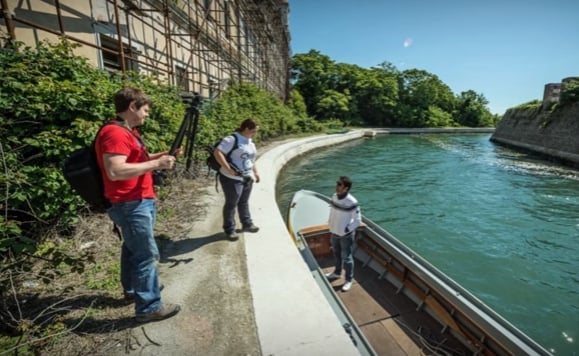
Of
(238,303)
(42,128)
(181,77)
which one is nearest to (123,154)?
(238,303)

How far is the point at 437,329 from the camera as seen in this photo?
3.19m

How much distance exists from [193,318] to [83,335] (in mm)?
790

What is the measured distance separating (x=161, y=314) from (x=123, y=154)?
1.38 metres

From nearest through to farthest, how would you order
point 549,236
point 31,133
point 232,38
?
1. point 31,133
2. point 549,236
3. point 232,38

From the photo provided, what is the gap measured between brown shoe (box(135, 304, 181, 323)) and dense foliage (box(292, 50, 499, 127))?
124ft

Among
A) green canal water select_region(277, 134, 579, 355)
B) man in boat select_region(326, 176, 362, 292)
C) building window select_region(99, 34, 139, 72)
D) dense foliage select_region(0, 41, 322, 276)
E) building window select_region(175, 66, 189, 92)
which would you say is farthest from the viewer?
building window select_region(175, 66, 189, 92)

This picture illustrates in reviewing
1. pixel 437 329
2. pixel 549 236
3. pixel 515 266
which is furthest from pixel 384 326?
pixel 549 236

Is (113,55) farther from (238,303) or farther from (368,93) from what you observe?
(368,93)

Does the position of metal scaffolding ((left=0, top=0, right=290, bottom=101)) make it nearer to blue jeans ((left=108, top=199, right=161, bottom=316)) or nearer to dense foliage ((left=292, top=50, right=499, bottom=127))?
blue jeans ((left=108, top=199, right=161, bottom=316))

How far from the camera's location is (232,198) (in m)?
3.66

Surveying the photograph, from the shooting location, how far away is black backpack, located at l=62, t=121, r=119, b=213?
1.86 m

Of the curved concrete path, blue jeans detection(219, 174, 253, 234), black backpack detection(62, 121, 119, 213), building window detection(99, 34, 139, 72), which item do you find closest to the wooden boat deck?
the curved concrete path

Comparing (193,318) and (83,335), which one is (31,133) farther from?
(193,318)

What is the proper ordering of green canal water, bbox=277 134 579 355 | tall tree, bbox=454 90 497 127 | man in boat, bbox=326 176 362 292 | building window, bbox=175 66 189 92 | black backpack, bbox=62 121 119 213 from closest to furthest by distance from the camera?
black backpack, bbox=62 121 119 213, man in boat, bbox=326 176 362 292, green canal water, bbox=277 134 579 355, building window, bbox=175 66 189 92, tall tree, bbox=454 90 497 127
